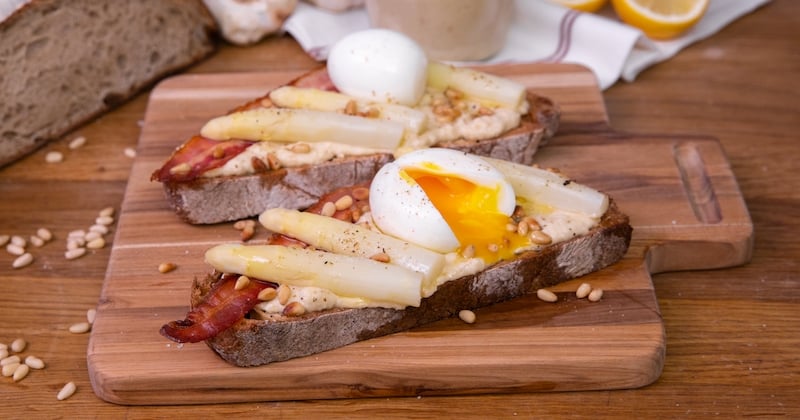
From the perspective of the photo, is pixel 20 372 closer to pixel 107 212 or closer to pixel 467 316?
pixel 107 212

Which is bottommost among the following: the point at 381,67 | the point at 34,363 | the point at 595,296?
the point at 595,296

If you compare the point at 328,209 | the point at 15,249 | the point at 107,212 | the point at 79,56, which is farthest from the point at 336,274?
the point at 79,56

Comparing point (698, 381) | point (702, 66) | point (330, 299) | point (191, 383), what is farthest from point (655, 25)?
point (191, 383)

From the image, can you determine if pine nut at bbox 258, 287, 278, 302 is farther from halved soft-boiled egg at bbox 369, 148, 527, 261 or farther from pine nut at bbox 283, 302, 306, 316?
halved soft-boiled egg at bbox 369, 148, 527, 261

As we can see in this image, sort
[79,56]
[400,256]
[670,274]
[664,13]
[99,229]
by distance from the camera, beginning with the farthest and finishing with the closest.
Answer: [664,13] < [79,56] < [99,229] < [670,274] < [400,256]

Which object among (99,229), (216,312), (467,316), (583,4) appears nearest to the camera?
(216,312)

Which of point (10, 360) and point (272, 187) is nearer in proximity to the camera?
point (10, 360)

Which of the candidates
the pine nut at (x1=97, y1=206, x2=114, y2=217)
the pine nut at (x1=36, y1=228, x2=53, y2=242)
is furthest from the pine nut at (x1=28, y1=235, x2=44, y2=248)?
the pine nut at (x1=97, y1=206, x2=114, y2=217)

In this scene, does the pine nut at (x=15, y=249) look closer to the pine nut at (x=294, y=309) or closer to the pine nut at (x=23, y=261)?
the pine nut at (x=23, y=261)
